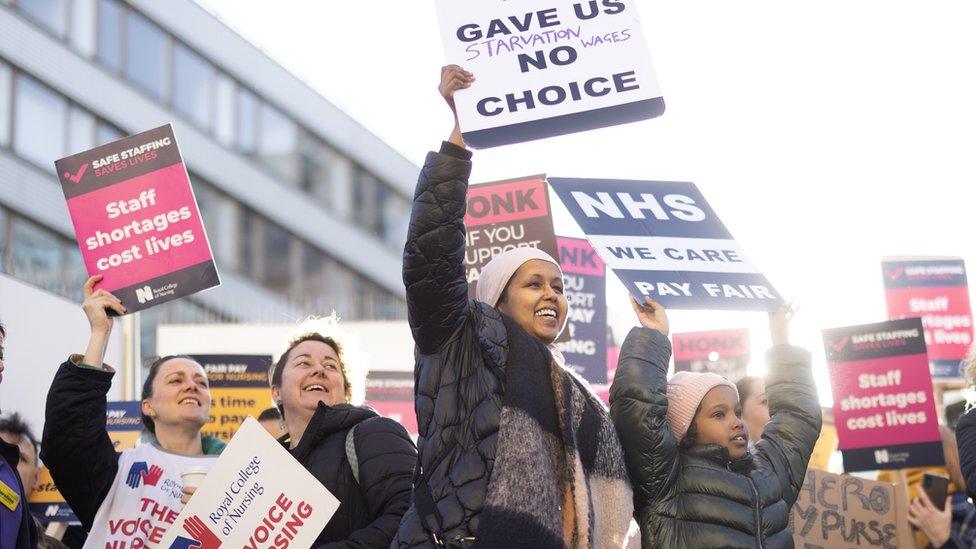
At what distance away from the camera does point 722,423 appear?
16.4 feet

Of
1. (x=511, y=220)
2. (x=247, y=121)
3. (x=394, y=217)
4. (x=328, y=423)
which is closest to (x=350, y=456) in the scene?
(x=328, y=423)

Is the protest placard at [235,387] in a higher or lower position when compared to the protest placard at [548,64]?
lower

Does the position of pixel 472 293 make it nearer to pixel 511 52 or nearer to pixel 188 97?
pixel 511 52

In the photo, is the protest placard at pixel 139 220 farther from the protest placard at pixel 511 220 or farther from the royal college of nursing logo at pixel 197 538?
the protest placard at pixel 511 220

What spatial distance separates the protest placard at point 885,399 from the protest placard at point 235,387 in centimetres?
366

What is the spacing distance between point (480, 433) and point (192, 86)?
102 feet

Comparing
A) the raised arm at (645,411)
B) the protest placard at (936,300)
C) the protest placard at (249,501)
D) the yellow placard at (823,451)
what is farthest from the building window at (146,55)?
the raised arm at (645,411)

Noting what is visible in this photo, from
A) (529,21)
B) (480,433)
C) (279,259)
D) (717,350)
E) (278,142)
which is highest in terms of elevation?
(278,142)

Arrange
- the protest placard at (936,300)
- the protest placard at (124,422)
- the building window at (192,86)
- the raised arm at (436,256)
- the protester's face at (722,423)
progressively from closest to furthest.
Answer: the raised arm at (436,256) < the protester's face at (722,423) < the protest placard at (124,422) < the protest placard at (936,300) < the building window at (192,86)

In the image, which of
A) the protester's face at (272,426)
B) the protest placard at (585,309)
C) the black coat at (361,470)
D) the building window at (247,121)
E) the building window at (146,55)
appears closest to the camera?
the black coat at (361,470)

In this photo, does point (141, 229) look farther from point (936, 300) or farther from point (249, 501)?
point (936, 300)

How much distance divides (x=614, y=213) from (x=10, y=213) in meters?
24.2

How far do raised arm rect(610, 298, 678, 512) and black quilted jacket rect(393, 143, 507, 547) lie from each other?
0.57 m

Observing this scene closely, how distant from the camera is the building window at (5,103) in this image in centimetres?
2738
